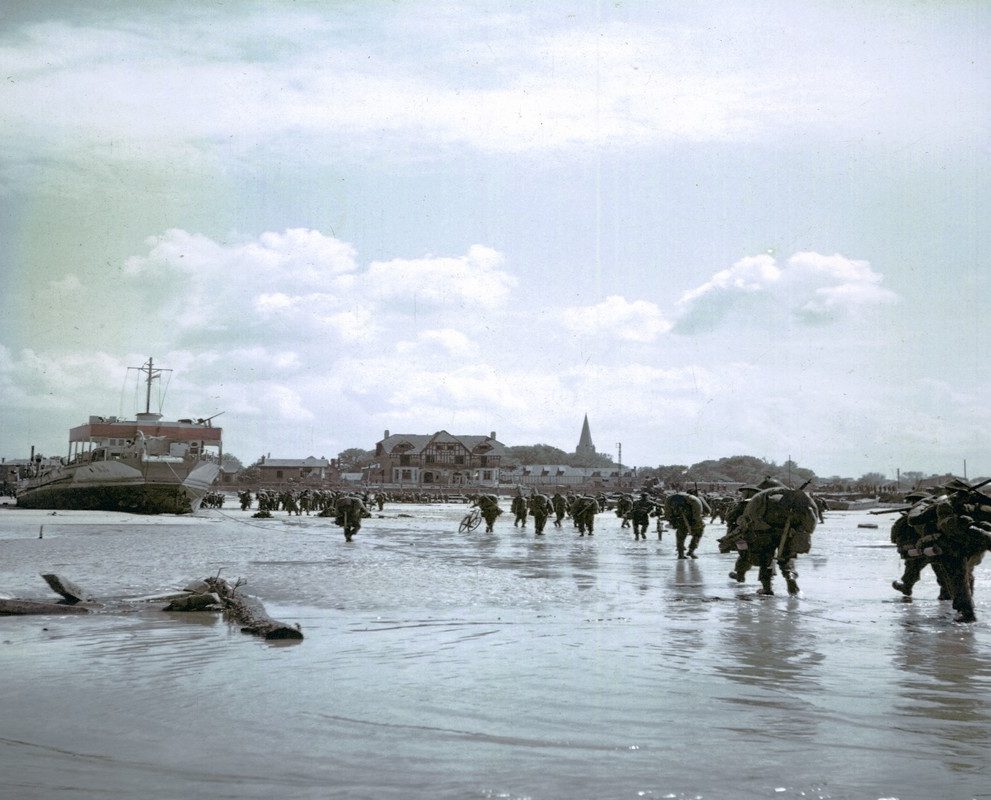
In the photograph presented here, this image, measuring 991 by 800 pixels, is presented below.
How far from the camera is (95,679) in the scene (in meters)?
6.38

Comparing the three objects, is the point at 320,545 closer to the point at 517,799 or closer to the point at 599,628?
the point at 599,628

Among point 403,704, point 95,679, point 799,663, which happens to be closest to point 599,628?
point 799,663

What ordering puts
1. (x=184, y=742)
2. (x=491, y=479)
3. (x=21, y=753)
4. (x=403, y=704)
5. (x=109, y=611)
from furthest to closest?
(x=491, y=479), (x=109, y=611), (x=403, y=704), (x=184, y=742), (x=21, y=753)

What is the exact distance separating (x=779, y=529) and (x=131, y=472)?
42392mm

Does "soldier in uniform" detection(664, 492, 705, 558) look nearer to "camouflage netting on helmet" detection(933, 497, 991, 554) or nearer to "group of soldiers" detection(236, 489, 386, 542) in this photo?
"group of soldiers" detection(236, 489, 386, 542)

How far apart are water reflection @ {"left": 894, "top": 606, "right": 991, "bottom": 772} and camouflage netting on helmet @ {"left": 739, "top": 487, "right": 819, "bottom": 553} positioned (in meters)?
2.63

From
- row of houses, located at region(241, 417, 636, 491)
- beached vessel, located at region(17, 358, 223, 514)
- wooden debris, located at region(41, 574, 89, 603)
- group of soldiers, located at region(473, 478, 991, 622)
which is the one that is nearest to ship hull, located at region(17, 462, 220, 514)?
beached vessel, located at region(17, 358, 223, 514)

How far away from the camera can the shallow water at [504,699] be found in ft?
14.1

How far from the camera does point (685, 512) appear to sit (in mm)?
22000

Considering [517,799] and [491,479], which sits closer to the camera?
[517,799]

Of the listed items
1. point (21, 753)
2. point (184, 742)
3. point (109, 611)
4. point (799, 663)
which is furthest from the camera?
point (109, 611)

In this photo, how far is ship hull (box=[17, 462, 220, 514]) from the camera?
4847 centimetres

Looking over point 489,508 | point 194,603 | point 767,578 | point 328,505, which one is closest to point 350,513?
point 489,508

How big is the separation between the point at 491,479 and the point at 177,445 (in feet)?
Result: 236
